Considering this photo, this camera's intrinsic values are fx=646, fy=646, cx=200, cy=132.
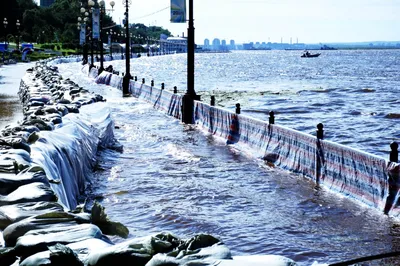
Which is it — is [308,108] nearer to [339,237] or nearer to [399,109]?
[399,109]

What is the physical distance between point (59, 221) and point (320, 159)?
7028 mm

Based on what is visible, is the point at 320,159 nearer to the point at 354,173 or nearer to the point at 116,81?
the point at 354,173

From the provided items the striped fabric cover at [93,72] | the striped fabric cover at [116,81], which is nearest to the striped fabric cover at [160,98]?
the striped fabric cover at [116,81]

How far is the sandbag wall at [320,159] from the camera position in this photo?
9.97 metres

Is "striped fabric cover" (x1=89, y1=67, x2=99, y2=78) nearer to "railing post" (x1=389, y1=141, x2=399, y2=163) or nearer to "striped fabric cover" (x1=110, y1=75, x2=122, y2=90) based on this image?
"striped fabric cover" (x1=110, y1=75, x2=122, y2=90)

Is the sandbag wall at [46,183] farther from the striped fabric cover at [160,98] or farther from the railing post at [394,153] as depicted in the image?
the striped fabric cover at [160,98]

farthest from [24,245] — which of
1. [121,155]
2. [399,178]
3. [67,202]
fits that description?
[121,155]

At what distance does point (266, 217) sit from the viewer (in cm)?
1011

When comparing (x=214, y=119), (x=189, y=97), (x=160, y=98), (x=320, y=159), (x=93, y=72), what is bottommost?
(x=93, y=72)

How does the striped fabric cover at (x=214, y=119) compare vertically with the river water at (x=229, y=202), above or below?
above

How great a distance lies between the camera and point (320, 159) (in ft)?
39.9

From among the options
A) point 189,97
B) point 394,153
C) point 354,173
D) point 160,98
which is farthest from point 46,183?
point 160,98

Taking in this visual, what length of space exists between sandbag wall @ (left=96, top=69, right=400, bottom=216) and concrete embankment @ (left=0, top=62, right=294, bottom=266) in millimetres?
4238

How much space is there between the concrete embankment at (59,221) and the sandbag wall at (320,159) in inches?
167
